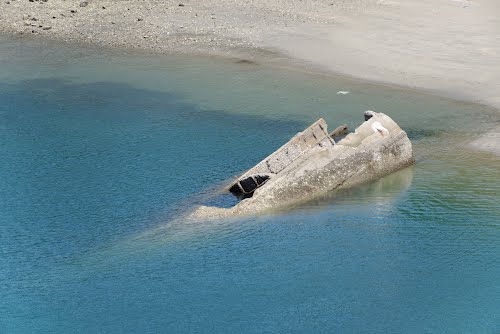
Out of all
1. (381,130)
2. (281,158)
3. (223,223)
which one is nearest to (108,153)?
(281,158)

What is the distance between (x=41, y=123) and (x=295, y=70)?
25.2 feet

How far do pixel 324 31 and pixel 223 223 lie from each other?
13.2 meters

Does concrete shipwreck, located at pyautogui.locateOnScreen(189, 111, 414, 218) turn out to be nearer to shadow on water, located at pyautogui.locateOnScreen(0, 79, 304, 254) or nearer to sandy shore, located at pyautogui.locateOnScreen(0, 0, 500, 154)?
shadow on water, located at pyautogui.locateOnScreen(0, 79, 304, 254)

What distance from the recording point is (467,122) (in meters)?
22.9

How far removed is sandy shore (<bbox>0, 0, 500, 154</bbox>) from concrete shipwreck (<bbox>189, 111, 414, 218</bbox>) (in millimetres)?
5020

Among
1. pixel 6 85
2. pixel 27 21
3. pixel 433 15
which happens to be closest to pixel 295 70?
pixel 433 15

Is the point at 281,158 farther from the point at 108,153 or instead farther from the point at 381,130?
the point at 108,153

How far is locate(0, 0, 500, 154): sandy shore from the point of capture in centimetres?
2620

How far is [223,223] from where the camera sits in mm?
17922

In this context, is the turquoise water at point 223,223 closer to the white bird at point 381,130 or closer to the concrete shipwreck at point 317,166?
the concrete shipwreck at point 317,166

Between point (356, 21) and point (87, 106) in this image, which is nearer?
point (87, 106)

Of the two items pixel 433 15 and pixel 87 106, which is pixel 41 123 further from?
pixel 433 15

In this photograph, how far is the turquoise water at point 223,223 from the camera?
50.2ft

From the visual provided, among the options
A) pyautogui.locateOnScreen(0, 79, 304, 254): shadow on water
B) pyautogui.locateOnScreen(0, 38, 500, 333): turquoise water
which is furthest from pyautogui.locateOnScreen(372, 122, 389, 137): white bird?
pyautogui.locateOnScreen(0, 79, 304, 254): shadow on water
